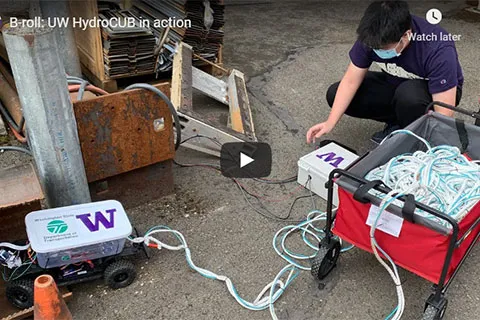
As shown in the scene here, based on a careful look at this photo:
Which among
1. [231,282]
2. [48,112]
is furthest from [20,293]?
[231,282]

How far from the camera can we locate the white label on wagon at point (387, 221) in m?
1.77

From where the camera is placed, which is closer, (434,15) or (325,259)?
(325,259)

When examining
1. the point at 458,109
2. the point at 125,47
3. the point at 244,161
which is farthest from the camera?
the point at 125,47

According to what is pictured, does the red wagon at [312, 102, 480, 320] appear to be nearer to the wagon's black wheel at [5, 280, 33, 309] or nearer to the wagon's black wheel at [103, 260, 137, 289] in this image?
the wagon's black wheel at [103, 260, 137, 289]

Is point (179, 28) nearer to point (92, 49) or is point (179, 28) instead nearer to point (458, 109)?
point (92, 49)

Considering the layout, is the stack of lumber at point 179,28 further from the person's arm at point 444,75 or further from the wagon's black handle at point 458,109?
the wagon's black handle at point 458,109

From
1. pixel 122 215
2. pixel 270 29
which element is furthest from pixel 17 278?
pixel 270 29

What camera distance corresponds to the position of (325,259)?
2109 millimetres

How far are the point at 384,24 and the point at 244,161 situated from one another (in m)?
1.20

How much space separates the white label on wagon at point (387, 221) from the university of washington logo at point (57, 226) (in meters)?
1.27

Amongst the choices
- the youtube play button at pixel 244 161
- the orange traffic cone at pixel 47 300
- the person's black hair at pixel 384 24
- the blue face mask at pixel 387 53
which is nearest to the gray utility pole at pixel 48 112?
the orange traffic cone at pixel 47 300

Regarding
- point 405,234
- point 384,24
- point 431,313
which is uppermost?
point 384,24

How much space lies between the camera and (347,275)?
222 centimetres

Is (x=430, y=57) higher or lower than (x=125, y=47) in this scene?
higher
